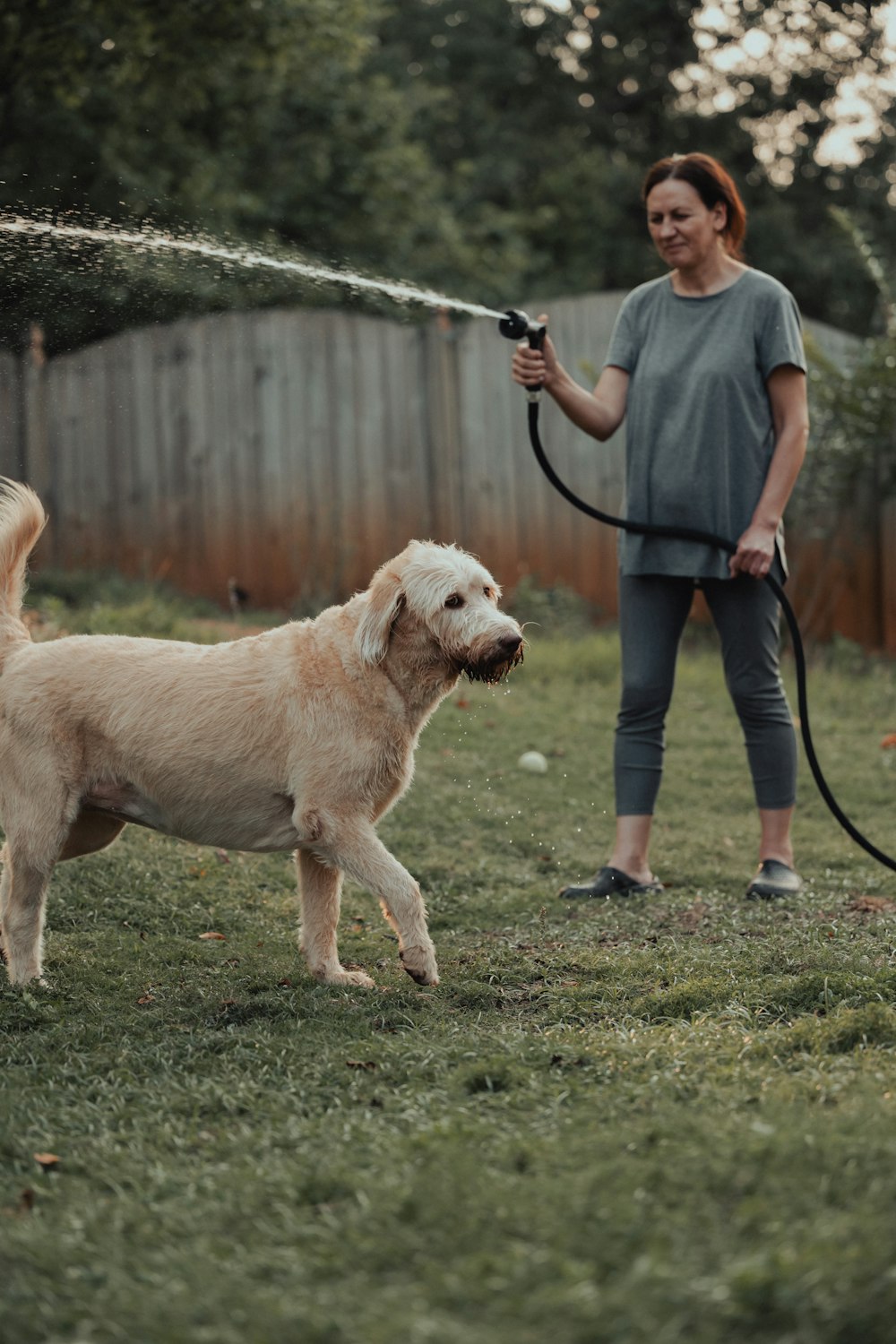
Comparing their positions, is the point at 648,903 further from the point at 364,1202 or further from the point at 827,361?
the point at 827,361

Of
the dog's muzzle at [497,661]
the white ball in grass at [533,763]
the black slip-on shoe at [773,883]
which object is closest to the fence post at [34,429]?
the white ball in grass at [533,763]

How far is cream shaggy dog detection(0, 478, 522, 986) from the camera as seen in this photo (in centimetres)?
429

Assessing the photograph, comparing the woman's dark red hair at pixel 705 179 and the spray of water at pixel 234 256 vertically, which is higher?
the woman's dark red hair at pixel 705 179

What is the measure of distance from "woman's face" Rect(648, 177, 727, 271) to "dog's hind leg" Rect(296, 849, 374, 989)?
263cm

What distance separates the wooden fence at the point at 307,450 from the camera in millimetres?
11672

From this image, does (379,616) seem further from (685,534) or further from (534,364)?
(685,534)

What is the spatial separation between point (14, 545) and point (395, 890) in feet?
5.55

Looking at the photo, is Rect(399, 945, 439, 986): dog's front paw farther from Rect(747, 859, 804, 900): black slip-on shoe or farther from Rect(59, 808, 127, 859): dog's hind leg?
Rect(747, 859, 804, 900): black slip-on shoe

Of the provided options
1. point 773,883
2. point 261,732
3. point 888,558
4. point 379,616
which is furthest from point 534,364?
point 888,558

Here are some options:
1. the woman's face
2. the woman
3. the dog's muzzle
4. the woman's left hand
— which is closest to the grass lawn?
the woman

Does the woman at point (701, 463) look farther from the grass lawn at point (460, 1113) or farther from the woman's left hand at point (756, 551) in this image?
the grass lawn at point (460, 1113)

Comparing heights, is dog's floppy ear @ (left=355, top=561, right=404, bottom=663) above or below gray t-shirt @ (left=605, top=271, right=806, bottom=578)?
below

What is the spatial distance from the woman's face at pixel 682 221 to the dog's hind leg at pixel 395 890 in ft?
8.45

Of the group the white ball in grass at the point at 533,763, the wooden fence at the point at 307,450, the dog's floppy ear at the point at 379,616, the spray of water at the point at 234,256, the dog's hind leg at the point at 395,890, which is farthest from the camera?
the wooden fence at the point at 307,450
